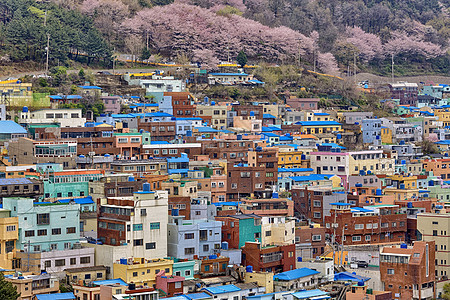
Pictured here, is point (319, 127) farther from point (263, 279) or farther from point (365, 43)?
point (365, 43)

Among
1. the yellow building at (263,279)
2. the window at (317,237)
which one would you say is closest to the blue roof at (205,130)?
the window at (317,237)

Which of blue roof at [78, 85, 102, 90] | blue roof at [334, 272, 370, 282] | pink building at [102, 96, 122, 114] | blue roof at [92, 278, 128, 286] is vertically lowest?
blue roof at [334, 272, 370, 282]

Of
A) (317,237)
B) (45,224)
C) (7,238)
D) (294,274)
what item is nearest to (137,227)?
(45,224)

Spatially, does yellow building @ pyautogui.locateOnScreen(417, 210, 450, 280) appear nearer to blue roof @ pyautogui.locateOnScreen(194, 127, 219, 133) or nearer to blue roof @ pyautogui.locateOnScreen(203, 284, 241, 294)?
blue roof @ pyautogui.locateOnScreen(203, 284, 241, 294)

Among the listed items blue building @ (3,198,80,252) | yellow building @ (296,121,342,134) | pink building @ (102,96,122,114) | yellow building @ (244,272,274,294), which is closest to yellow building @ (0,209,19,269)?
blue building @ (3,198,80,252)

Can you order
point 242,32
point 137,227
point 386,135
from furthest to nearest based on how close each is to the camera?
point 242,32 → point 386,135 → point 137,227
